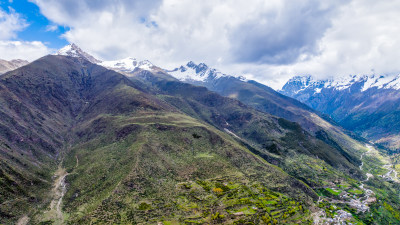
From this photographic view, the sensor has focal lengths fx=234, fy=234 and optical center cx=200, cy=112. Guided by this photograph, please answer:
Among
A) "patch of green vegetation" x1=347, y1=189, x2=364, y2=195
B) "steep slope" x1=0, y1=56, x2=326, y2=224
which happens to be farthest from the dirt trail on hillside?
"patch of green vegetation" x1=347, y1=189, x2=364, y2=195

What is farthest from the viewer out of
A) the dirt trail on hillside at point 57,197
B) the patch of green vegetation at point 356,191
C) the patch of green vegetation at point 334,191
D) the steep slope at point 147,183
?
the patch of green vegetation at point 356,191

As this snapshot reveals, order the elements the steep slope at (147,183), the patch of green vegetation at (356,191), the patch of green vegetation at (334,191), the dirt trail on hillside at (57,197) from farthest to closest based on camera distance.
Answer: the patch of green vegetation at (356,191) → the patch of green vegetation at (334,191) → the steep slope at (147,183) → the dirt trail on hillside at (57,197)

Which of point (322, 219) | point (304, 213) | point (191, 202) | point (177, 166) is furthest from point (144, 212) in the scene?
point (322, 219)

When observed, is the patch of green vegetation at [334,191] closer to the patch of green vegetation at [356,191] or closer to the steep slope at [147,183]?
the patch of green vegetation at [356,191]

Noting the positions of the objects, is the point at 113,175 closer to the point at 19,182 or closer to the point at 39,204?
the point at 39,204

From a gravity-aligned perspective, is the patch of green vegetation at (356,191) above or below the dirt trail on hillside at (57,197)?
above

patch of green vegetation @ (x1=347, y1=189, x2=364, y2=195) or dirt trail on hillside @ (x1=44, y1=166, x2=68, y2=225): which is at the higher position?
patch of green vegetation @ (x1=347, y1=189, x2=364, y2=195)

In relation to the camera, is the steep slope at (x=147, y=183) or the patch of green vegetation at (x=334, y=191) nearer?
the steep slope at (x=147, y=183)

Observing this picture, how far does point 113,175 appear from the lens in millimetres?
144750

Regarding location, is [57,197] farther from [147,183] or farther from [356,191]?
[356,191]

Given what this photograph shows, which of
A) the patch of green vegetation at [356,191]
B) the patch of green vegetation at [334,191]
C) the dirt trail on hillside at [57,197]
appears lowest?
the dirt trail on hillside at [57,197]

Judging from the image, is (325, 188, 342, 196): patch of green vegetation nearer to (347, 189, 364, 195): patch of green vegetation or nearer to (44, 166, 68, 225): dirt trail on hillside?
(347, 189, 364, 195): patch of green vegetation

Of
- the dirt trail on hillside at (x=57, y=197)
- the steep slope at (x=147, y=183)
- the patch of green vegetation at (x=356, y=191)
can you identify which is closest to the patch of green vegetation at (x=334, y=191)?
the patch of green vegetation at (x=356, y=191)

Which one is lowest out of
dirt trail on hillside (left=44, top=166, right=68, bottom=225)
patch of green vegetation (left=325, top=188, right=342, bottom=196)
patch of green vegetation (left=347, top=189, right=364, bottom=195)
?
dirt trail on hillside (left=44, top=166, right=68, bottom=225)
